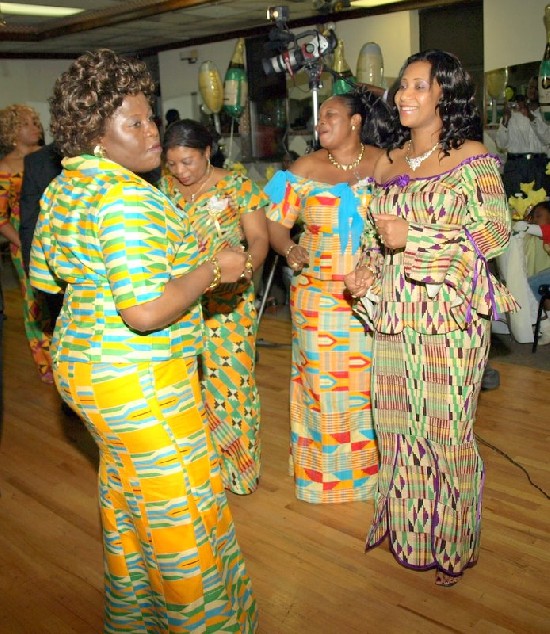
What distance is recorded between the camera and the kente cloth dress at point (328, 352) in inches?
105

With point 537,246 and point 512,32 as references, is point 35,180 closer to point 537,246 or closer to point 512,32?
point 537,246

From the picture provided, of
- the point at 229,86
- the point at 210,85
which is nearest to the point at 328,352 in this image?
the point at 229,86

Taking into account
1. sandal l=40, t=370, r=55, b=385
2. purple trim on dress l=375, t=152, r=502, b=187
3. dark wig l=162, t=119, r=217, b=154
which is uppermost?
dark wig l=162, t=119, r=217, b=154

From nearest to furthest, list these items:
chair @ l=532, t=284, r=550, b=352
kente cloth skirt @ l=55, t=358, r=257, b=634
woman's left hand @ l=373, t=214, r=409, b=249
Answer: kente cloth skirt @ l=55, t=358, r=257, b=634 → woman's left hand @ l=373, t=214, r=409, b=249 → chair @ l=532, t=284, r=550, b=352

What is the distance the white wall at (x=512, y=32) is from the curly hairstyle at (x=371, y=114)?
5252mm

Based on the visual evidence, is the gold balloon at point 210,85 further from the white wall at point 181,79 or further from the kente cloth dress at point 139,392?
Result: the white wall at point 181,79

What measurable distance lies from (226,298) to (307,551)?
1.03 meters

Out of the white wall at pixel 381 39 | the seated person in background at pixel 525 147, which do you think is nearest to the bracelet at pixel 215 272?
the seated person in background at pixel 525 147

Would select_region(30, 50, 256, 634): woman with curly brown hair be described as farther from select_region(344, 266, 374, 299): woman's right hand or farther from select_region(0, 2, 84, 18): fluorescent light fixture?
select_region(0, 2, 84, 18): fluorescent light fixture

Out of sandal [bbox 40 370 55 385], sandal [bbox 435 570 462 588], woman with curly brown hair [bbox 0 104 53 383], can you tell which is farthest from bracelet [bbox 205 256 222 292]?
sandal [bbox 40 370 55 385]

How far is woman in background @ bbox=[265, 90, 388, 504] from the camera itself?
267cm

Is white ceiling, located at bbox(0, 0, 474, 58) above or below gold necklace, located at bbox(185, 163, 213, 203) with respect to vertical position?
above

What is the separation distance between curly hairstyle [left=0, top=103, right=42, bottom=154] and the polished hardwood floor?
6.12 feet

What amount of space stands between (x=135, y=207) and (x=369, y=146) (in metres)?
1.55
